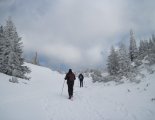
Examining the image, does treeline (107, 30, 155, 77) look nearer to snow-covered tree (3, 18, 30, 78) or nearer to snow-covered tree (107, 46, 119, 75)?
snow-covered tree (107, 46, 119, 75)

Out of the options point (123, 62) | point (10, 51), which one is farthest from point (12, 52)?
point (123, 62)

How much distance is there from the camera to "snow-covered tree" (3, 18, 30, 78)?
82.6 ft

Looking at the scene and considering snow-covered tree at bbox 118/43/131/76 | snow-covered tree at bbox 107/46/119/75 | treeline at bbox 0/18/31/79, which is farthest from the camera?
snow-covered tree at bbox 107/46/119/75

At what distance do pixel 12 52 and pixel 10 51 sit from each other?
1.11 feet

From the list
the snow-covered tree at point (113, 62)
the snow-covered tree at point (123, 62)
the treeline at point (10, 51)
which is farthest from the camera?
the snow-covered tree at point (113, 62)

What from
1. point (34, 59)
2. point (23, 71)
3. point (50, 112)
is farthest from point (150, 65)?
point (34, 59)

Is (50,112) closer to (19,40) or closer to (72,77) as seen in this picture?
(72,77)

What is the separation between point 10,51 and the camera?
25672 millimetres

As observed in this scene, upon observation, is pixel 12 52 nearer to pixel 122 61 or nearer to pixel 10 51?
pixel 10 51

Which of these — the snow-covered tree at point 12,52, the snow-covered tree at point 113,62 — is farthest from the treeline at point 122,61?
the snow-covered tree at point 12,52

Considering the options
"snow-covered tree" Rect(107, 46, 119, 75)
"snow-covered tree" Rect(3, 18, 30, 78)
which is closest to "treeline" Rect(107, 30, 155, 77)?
"snow-covered tree" Rect(107, 46, 119, 75)

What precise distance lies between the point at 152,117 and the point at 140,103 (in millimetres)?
2434

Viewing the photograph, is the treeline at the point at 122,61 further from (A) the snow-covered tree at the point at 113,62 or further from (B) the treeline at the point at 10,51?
(B) the treeline at the point at 10,51

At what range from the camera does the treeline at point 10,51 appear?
82.3 ft
